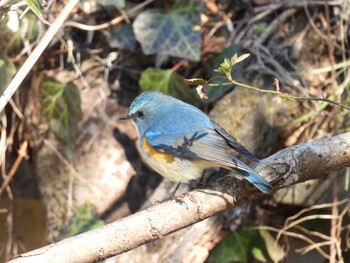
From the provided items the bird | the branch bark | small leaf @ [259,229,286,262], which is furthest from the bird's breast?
small leaf @ [259,229,286,262]

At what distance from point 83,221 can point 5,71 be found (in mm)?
855

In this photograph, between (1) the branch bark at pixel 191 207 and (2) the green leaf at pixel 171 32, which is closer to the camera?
(1) the branch bark at pixel 191 207

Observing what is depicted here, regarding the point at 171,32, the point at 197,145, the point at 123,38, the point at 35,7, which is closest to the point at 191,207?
the point at 197,145

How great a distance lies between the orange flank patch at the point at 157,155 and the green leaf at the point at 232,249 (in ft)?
3.20

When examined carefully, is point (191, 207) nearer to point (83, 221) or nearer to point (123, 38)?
point (83, 221)

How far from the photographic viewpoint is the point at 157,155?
8.75 ft

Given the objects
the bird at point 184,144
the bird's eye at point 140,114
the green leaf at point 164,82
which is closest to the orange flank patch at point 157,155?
the bird at point 184,144

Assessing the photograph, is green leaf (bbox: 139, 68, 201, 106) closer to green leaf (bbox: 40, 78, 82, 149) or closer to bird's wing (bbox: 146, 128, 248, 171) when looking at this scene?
green leaf (bbox: 40, 78, 82, 149)

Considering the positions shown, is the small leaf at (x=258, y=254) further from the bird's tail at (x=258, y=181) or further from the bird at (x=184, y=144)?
the bird's tail at (x=258, y=181)

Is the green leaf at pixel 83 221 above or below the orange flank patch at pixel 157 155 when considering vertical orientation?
below

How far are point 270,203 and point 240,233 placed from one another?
8.7 inches

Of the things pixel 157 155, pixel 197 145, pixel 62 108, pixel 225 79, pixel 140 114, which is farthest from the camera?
pixel 62 108

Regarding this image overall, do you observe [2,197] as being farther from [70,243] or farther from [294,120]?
[70,243]

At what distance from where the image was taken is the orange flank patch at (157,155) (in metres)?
2.64
